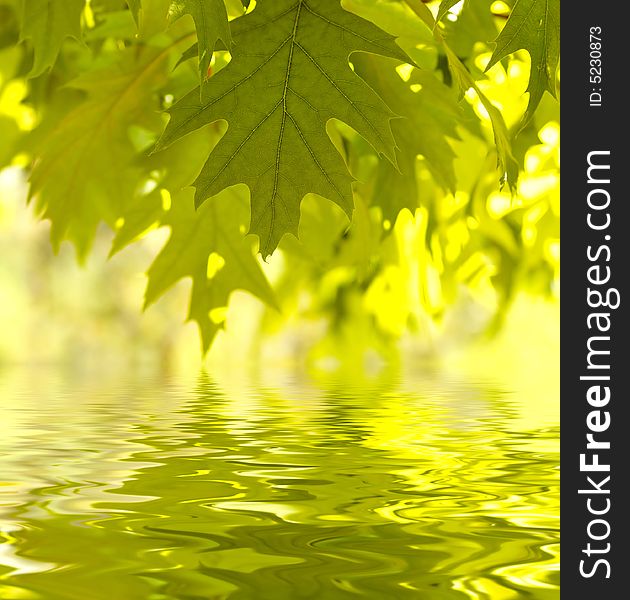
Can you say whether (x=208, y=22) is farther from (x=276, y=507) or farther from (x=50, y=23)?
(x=276, y=507)

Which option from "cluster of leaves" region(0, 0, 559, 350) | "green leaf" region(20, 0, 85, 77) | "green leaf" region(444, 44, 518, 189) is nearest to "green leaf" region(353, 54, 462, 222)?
"cluster of leaves" region(0, 0, 559, 350)

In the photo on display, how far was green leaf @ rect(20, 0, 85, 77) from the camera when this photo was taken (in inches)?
28.0

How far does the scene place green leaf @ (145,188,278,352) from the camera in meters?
1.10

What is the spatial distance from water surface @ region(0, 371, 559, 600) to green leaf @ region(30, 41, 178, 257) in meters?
0.25

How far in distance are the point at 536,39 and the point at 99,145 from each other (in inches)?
21.5

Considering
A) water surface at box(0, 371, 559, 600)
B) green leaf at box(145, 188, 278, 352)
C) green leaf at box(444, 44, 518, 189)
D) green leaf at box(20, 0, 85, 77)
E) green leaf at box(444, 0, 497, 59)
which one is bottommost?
water surface at box(0, 371, 559, 600)

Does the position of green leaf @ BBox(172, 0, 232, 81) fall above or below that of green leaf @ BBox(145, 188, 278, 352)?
above

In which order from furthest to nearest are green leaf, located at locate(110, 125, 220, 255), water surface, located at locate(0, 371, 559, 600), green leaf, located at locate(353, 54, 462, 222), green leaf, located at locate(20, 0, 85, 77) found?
green leaf, located at locate(110, 125, 220, 255) < green leaf, located at locate(353, 54, 462, 222) < green leaf, located at locate(20, 0, 85, 77) < water surface, located at locate(0, 371, 559, 600)

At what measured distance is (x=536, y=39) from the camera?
2.23 feet

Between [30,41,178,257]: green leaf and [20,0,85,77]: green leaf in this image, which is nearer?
[20,0,85,77]: green leaf

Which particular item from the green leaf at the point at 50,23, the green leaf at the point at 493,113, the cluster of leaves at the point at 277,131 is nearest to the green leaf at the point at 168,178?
the cluster of leaves at the point at 277,131

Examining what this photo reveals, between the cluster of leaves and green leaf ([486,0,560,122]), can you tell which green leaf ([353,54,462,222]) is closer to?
the cluster of leaves

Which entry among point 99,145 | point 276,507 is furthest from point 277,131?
point 99,145

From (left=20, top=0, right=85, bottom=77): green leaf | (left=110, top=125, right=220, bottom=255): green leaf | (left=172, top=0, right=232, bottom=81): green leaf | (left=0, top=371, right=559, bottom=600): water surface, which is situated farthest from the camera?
(left=110, top=125, right=220, bottom=255): green leaf
